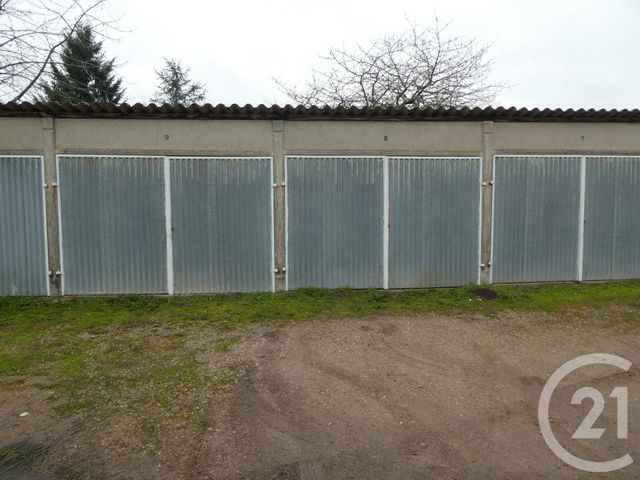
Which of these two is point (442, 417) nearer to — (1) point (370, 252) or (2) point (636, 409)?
(2) point (636, 409)

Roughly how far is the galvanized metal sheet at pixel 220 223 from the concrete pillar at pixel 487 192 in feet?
11.8

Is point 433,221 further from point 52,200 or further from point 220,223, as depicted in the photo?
point 52,200

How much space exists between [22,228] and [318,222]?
181 inches

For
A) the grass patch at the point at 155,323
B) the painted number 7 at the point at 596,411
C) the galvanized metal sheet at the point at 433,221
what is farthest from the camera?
the galvanized metal sheet at the point at 433,221

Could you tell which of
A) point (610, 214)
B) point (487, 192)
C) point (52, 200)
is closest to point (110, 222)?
point (52, 200)

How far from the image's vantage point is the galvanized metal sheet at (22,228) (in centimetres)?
678

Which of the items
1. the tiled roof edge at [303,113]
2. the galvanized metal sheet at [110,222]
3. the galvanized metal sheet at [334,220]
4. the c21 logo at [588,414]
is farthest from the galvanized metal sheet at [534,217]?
the galvanized metal sheet at [110,222]

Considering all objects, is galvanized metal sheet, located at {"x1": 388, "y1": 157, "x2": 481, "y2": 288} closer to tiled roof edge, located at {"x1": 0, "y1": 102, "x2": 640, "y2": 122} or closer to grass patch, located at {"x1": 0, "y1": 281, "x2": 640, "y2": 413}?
grass patch, located at {"x1": 0, "y1": 281, "x2": 640, "y2": 413}

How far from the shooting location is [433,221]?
7348mm

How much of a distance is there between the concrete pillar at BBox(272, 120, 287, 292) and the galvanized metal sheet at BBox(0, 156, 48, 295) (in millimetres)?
3576

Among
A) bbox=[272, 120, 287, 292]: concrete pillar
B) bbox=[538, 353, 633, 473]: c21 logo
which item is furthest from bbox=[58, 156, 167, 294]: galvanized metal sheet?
bbox=[538, 353, 633, 473]: c21 logo

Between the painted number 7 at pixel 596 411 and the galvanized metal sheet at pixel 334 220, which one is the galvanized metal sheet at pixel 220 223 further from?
the painted number 7 at pixel 596 411

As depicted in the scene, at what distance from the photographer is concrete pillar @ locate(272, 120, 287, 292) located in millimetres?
7059

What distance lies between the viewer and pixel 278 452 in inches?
118
